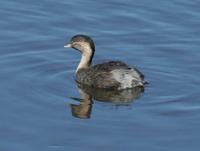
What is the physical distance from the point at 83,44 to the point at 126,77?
1296 millimetres

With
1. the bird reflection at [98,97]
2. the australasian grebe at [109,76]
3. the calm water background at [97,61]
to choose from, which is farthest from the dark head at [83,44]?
the bird reflection at [98,97]

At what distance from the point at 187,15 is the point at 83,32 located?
8.63 ft

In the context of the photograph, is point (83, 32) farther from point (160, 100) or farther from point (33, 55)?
point (160, 100)

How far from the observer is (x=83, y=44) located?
55.7ft

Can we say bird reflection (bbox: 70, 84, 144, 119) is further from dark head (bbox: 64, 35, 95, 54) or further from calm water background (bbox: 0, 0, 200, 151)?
dark head (bbox: 64, 35, 95, 54)

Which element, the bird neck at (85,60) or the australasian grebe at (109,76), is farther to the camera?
the bird neck at (85,60)

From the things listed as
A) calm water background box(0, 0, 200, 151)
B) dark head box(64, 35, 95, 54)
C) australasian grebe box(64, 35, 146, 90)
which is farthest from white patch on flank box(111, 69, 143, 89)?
dark head box(64, 35, 95, 54)

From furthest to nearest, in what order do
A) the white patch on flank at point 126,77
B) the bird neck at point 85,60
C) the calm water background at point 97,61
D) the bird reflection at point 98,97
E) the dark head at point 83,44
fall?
1. the bird neck at point 85,60
2. the dark head at point 83,44
3. the white patch on flank at point 126,77
4. the bird reflection at point 98,97
5. the calm water background at point 97,61

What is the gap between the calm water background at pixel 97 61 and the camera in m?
13.7

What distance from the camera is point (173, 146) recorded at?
13430 millimetres

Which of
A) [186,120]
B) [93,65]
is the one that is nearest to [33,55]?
[93,65]

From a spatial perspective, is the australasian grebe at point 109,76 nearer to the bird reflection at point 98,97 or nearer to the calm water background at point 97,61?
the bird reflection at point 98,97

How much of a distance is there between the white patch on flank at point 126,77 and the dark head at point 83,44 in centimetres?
89

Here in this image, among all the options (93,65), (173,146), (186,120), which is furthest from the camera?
(93,65)
